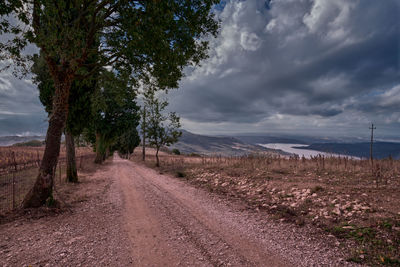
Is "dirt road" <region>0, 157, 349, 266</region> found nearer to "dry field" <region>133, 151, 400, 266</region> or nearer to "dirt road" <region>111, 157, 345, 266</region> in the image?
"dirt road" <region>111, 157, 345, 266</region>

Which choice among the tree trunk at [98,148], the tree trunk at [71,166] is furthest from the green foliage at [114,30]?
the tree trunk at [98,148]

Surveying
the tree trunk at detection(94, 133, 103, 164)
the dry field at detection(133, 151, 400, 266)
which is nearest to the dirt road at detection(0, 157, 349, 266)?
the dry field at detection(133, 151, 400, 266)

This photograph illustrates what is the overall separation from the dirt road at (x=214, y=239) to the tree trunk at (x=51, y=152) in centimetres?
360

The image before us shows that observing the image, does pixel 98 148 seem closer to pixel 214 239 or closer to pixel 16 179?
pixel 16 179

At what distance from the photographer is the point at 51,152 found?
308 inches

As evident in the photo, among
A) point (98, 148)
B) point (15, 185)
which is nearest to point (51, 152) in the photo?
point (15, 185)

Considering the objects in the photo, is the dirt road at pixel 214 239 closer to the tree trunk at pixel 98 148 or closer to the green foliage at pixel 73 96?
the green foliage at pixel 73 96

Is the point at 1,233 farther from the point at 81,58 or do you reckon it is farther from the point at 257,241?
the point at 257,241

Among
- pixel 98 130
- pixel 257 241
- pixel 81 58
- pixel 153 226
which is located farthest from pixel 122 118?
pixel 257 241

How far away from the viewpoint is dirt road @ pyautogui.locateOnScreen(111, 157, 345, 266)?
4.06 meters

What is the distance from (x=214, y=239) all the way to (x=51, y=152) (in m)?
7.97

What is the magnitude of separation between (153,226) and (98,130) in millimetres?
28292

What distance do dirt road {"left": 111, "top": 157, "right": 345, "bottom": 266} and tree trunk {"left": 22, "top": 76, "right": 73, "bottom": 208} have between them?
11.8ft

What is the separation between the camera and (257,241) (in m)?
4.90
